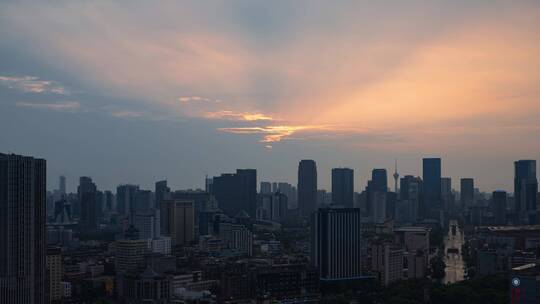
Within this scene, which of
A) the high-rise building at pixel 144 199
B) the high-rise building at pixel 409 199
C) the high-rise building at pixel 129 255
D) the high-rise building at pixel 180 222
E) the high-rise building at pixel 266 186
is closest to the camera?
the high-rise building at pixel 129 255

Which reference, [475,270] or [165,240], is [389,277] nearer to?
[475,270]

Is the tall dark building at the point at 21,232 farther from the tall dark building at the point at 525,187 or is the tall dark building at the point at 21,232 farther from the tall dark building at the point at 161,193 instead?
the tall dark building at the point at 525,187

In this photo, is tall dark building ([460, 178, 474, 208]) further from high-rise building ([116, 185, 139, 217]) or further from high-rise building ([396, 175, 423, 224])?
high-rise building ([116, 185, 139, 217])

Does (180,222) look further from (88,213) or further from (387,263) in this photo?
(387,263)

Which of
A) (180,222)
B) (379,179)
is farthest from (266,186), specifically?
(180,222)

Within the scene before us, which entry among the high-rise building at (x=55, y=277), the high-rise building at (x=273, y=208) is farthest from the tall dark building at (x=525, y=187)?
the high-rise building at (x=55, y=277)
